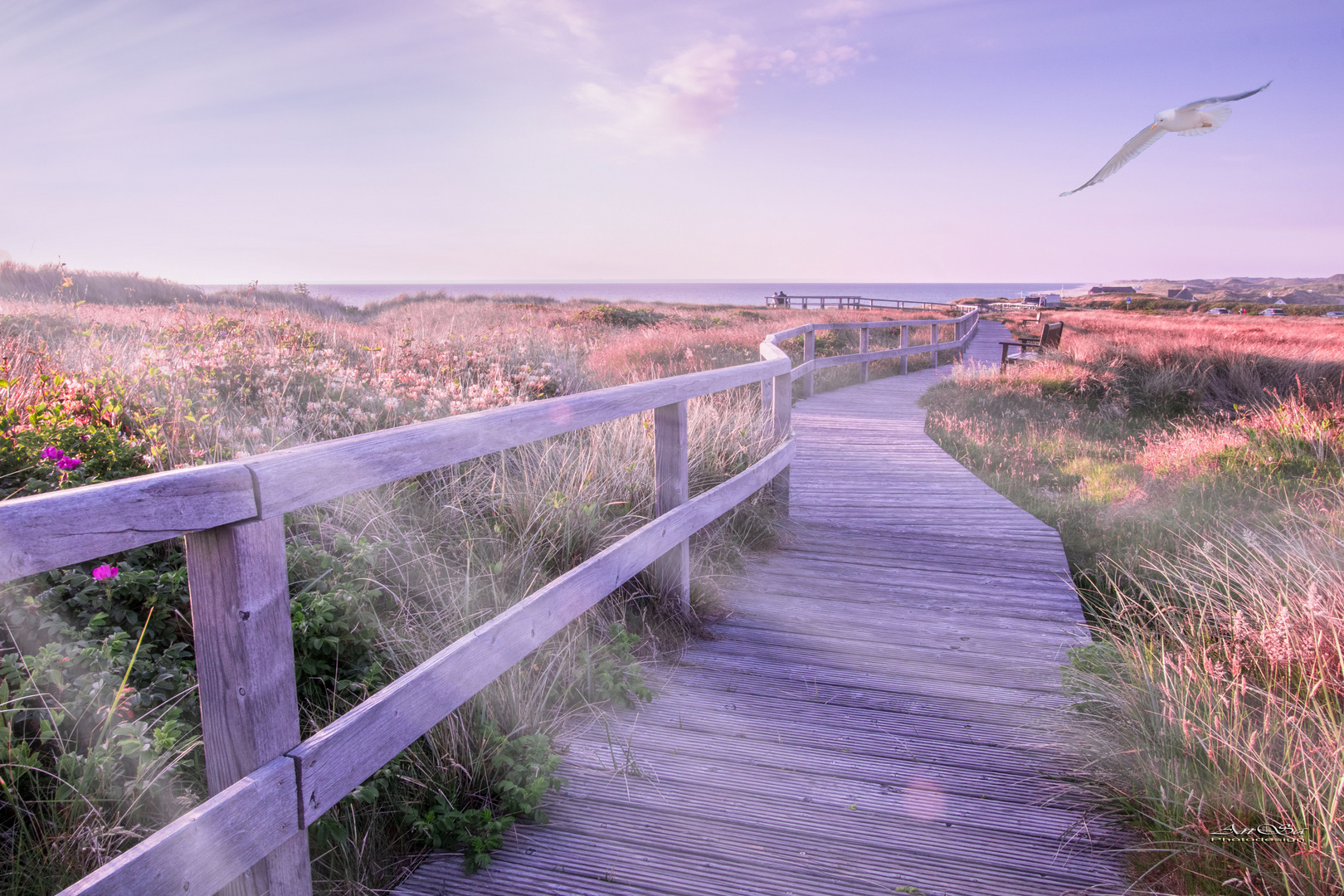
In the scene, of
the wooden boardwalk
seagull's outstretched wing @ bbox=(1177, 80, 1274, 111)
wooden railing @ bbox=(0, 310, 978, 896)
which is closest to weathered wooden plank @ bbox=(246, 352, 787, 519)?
wooden railing @ bbox=(0, 310, 978, 896)

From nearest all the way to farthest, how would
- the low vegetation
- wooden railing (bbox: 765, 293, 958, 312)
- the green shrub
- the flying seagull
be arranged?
the low vegetation → the flying seagull → the green shrub → wooden railing (bbox: 765, 293, 958, 312)

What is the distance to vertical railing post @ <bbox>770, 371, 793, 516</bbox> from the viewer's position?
18.2ft

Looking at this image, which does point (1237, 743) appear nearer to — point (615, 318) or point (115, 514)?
point (115, 514)

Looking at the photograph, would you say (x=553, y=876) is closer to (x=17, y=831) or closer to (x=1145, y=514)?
(x=17, y=831)

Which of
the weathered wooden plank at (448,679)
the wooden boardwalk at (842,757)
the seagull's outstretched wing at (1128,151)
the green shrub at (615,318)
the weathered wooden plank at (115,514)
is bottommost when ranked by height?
the wooden boardwalk at (842,757)

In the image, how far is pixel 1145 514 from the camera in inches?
249

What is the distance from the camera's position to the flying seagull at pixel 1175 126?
6.75 m

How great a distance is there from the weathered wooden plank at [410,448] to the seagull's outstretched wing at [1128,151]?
21.1 feet

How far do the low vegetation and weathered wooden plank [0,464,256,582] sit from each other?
2.28 meters

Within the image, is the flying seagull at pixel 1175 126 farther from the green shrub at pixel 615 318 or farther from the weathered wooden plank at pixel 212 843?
the green shrub at pixel 615 318

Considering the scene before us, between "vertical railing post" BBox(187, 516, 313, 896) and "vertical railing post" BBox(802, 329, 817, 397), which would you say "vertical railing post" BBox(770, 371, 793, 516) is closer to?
"vertical railing post" BBox(187, 516, 313, 896)

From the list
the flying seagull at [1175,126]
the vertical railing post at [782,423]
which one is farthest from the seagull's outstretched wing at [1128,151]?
the vertical railing post at [782,423]

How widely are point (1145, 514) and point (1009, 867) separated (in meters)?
5.16

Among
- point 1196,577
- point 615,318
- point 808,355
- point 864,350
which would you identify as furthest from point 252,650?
point 615,318
